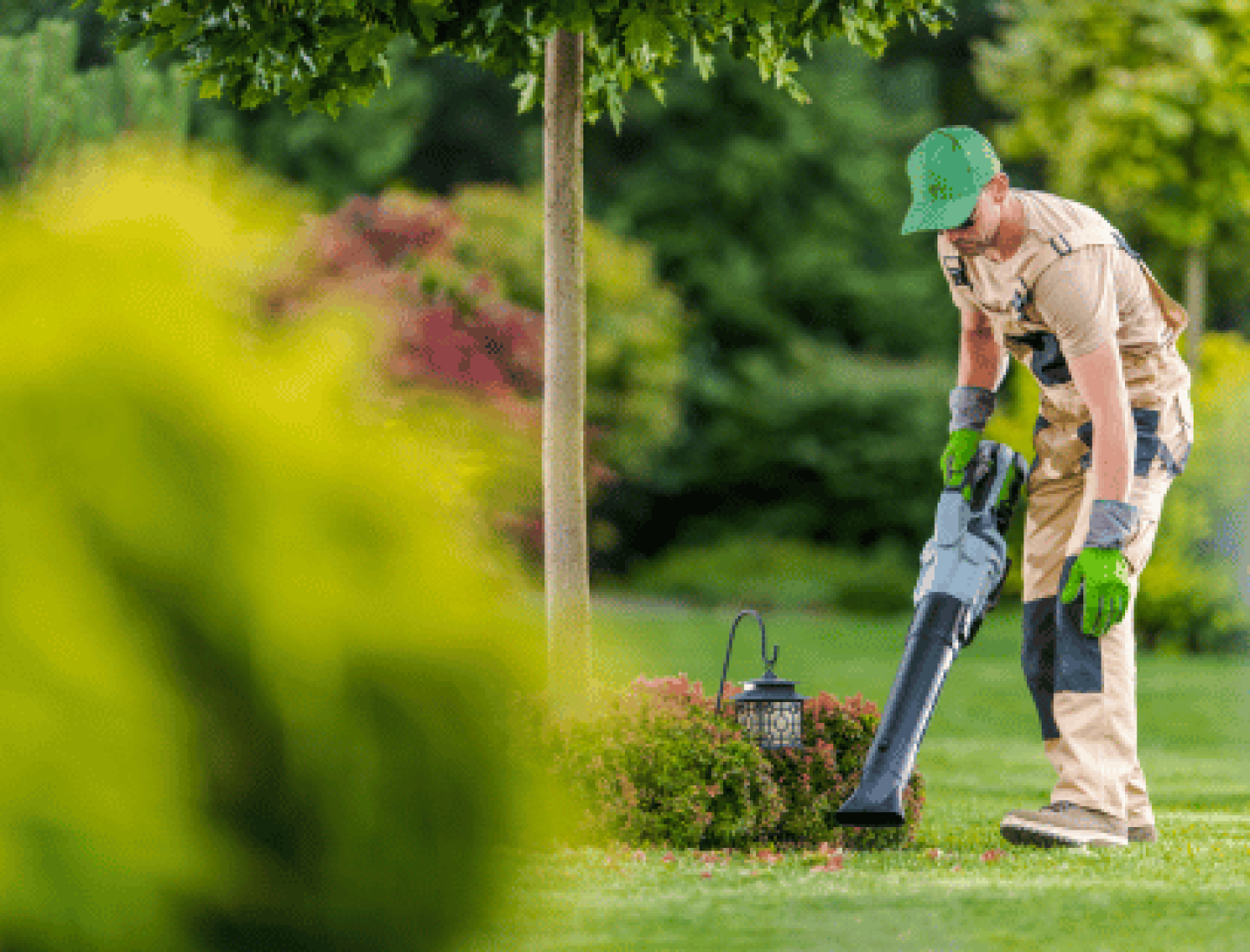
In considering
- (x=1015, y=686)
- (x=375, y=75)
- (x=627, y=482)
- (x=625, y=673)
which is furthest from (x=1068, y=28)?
(x=625, y=673)

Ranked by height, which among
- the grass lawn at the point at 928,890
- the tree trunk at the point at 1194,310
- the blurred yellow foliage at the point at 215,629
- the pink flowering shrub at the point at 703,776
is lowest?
the grass lawn at the point at 928,890

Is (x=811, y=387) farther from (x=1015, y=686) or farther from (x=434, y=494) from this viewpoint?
(x=434, y=494)

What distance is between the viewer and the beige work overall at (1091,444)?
14.8 ft

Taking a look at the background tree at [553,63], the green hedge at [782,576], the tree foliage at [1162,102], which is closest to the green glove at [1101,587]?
the background tree at [553,63]

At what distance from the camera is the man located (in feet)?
14.2

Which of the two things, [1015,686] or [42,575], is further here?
[1015,686]

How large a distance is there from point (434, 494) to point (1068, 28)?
1492 cm

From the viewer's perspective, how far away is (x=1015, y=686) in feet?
41.2

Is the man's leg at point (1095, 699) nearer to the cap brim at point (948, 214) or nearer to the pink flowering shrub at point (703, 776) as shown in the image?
the pink flowering shrub at point (703, 776)

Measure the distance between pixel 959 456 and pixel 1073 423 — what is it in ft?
1.20

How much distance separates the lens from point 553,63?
16.8 ft

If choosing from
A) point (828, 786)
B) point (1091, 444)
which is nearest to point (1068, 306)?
point (1091, 444)

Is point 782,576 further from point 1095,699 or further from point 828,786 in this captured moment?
point 1095,699

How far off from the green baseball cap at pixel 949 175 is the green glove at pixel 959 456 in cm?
77
